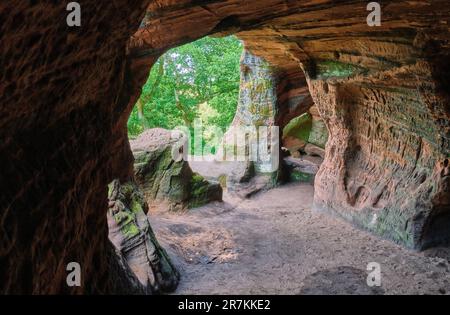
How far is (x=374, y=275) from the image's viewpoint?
7.34m

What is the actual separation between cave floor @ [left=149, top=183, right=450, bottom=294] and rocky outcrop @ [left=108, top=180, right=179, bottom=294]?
39 centimetres

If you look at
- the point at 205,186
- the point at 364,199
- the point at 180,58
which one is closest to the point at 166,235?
the point at 205,186

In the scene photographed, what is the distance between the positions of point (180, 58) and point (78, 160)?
18381 mm

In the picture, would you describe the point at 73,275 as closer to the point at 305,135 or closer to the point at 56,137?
the point at 56,137

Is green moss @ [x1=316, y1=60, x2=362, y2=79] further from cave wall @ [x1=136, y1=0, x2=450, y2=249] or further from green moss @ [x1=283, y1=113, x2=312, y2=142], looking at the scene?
green moss @ [x1=283, y1=113, x2=312, y2=142]

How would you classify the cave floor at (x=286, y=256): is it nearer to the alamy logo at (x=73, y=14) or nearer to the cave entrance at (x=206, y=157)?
the cave entrance at (x=206, y=157)

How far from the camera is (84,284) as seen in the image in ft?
14.4

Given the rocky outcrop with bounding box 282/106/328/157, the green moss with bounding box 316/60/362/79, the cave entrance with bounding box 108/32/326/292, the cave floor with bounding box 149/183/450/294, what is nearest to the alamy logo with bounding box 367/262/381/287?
the cave floor with bounding box 149/183/450/294

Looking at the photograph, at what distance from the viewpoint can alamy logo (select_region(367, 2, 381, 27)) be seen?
6.74 metres

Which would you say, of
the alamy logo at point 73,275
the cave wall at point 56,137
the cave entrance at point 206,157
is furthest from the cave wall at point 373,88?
the alamy logo at point 73,275

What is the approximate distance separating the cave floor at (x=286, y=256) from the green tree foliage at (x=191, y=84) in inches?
434

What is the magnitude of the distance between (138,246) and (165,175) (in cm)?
485

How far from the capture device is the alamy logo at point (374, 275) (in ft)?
23.1
